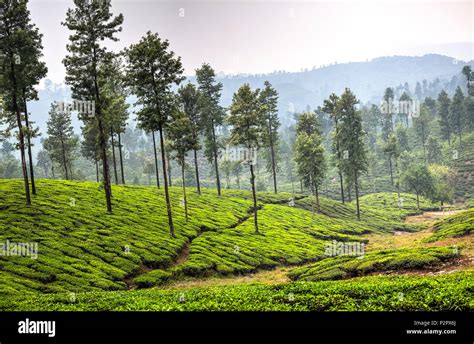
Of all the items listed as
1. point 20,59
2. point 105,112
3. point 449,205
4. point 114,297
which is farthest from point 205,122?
point 449,205

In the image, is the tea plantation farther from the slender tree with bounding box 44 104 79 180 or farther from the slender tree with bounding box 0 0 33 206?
the slender tree with bounding box 44 104 79 180

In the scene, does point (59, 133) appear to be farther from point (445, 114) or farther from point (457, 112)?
point (445, 114)

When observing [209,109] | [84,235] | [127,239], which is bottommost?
[127,239]

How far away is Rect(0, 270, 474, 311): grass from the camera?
591 inches

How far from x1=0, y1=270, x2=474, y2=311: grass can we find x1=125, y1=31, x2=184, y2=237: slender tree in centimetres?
2002

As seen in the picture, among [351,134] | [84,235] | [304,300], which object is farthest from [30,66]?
[351,134]

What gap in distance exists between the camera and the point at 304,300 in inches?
675

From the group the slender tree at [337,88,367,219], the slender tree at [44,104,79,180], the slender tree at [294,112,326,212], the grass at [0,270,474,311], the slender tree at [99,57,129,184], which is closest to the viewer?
the grass at [0,270,474,311]

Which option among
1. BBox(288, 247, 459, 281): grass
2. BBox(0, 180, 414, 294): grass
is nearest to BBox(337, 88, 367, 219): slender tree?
BBox(0, 180, 414, 294): grass

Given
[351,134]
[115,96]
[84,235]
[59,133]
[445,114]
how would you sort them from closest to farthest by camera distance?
[84,235]
[115,96]
[351,134]
[59,133]
[445,114]

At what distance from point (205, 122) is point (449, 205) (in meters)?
70.5

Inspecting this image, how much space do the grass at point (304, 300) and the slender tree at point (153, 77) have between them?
20016mm

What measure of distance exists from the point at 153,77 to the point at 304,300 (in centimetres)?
2910
